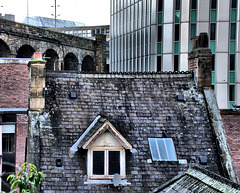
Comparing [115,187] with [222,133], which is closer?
[115,187]

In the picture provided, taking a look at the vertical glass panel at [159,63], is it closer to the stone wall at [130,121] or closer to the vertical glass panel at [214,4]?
the vertical glass panel at [214,4]

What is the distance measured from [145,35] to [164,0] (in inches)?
200

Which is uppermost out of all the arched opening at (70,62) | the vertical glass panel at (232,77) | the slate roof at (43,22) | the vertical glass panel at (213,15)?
the slate roof at (43,22)

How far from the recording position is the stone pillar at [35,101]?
15336mm

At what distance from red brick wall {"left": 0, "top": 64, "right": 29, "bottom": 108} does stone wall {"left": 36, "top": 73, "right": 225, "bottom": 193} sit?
591 centimetres

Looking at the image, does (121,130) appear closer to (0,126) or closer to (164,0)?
(0,126)

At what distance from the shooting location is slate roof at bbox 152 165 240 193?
9878 millimetres

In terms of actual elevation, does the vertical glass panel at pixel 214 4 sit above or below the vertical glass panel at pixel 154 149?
above

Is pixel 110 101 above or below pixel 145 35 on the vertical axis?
below

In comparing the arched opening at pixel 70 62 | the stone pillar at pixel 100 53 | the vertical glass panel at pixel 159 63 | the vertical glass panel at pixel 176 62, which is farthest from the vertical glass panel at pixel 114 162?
the stone pillar at pixel 100 53

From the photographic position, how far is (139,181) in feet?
49.3

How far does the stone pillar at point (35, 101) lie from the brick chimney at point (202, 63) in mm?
6216

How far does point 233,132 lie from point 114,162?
6024 mm

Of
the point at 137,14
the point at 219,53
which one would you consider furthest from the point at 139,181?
the point at 137,14
